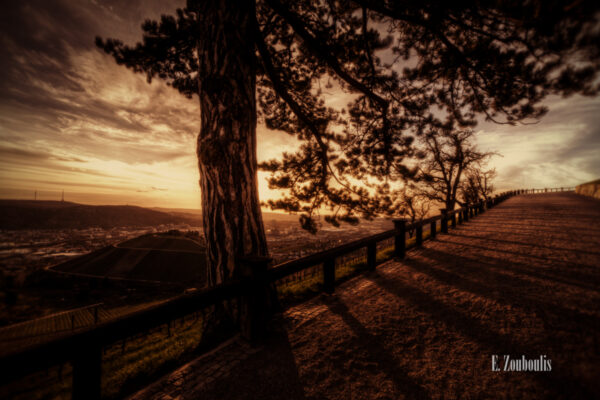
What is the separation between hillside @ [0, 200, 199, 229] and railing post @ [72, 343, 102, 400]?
145428mm

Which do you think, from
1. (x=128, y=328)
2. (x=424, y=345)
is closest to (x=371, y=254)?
(x=424, y=345)

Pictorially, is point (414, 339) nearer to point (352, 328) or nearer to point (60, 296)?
point (352, 328)

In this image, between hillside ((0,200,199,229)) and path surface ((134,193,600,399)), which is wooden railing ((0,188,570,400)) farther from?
hillside ((0,200,199,229))

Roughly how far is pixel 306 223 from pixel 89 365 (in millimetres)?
4766

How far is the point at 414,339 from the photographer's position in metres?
2.55

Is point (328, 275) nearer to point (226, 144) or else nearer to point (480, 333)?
point (480, 333)

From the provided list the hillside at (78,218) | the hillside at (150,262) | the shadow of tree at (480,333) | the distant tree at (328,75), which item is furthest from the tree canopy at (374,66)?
the hillside at (78,218)

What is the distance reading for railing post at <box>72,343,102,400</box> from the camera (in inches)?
65.1

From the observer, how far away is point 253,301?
8.95ft

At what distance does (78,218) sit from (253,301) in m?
181

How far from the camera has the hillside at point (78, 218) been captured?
12181 centimetres

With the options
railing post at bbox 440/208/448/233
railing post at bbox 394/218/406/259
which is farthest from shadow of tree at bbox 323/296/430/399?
railing post at bbox 440/208/448/233

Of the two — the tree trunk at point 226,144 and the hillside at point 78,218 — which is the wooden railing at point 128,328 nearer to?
the tree trunk at point 226,144

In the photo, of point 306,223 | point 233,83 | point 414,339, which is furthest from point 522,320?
point 233,83
